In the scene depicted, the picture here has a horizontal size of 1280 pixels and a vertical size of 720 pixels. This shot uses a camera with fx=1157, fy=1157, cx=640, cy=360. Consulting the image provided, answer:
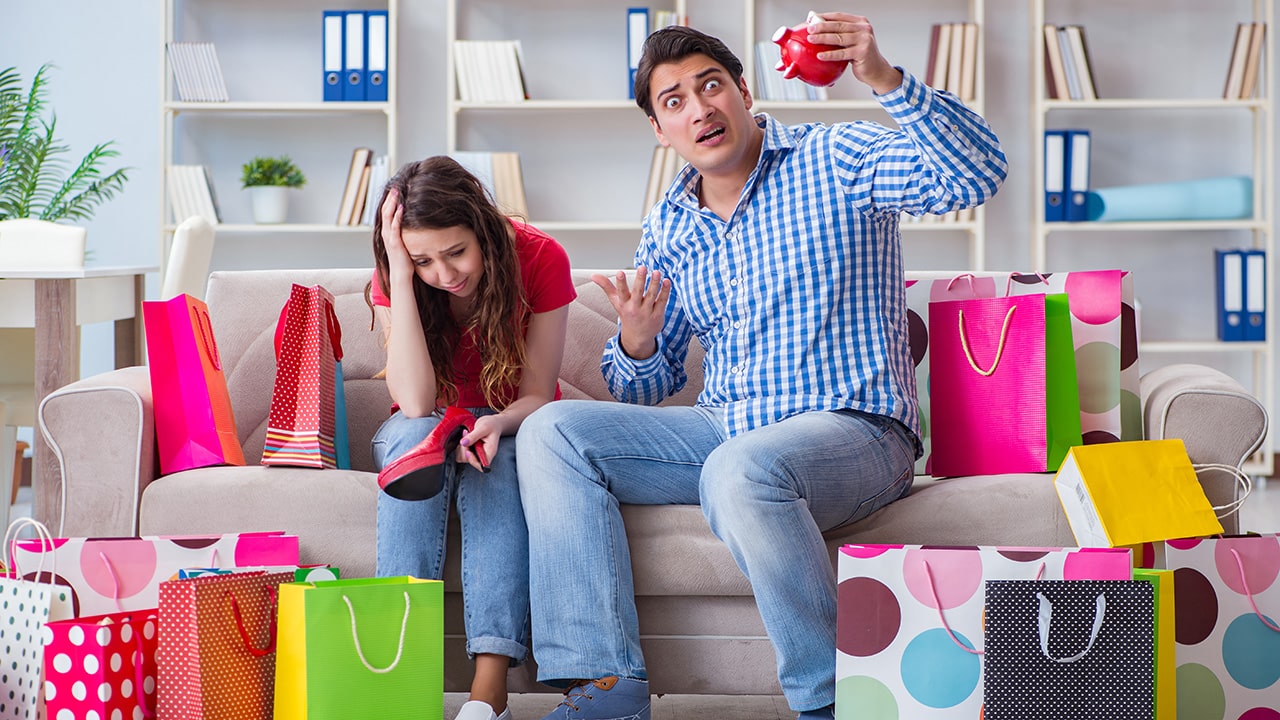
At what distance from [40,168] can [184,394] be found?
2806 mm

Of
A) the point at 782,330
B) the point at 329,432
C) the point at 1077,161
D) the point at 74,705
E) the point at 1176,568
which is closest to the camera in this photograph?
the point at 74,705

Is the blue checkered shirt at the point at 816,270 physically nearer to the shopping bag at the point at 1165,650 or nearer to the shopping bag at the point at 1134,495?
the shopping bag at the point at 1134,495

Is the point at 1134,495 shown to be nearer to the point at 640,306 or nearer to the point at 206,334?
the point at 640,306

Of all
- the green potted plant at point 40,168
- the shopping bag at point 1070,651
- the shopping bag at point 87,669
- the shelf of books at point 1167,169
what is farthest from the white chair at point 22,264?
the shelf of books at point 1167,169

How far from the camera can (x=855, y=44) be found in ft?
4.94

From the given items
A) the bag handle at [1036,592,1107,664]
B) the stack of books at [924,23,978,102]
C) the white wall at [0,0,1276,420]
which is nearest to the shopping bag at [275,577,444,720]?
the bag handle at [1036,592,1107,664]

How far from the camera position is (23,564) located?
1576 mm

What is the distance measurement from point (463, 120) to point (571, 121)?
1.34ft

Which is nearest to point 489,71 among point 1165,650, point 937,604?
point 937,604

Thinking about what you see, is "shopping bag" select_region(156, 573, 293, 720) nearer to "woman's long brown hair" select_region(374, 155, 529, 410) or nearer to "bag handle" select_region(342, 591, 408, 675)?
"bag handle" select_region(342, 591, 408, 675)

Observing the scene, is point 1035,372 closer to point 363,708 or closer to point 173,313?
point 363,708

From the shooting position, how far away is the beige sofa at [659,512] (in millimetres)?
1655

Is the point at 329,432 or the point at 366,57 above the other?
the point at 366,57

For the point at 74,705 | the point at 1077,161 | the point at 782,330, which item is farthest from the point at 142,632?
the point at 1077,161
